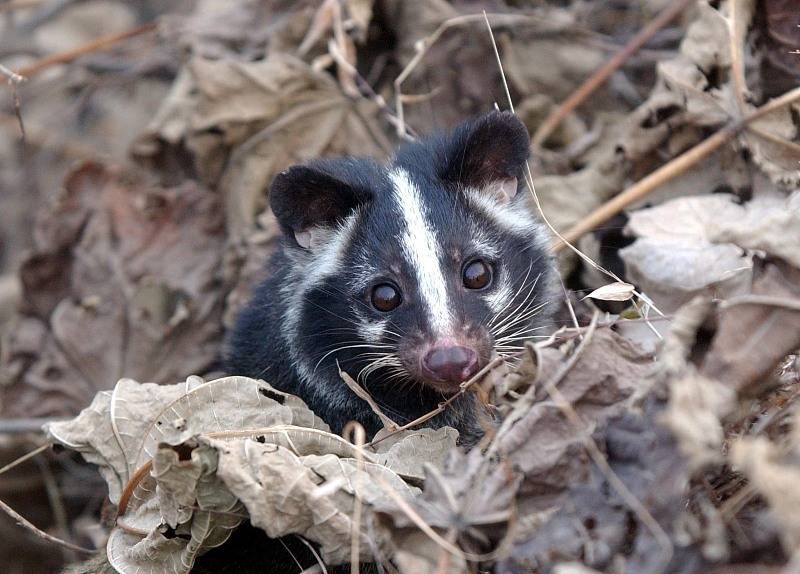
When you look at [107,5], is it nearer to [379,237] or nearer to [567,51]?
[567,51]

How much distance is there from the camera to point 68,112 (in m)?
9.24

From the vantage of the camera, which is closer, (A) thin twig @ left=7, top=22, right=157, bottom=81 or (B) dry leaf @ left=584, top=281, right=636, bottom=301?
(B) dry leaf @ left=584, top=281, right=636, bottom=301

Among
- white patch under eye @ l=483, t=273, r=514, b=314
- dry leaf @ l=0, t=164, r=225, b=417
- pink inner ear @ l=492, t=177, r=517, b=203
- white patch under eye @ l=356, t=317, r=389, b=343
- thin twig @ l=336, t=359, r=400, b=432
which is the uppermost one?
pink inner ear @ l=492, t=177, r=517, b=203

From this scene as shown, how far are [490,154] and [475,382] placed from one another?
1.30 meters

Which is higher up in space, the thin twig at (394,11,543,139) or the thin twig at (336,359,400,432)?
the thin twig at (394,11,543,139)

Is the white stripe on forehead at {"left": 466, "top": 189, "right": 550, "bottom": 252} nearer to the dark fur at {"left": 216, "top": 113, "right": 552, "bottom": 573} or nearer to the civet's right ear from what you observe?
the dark fur at {"left": 216, "top": 113, "right": 552, "bottom": 573}

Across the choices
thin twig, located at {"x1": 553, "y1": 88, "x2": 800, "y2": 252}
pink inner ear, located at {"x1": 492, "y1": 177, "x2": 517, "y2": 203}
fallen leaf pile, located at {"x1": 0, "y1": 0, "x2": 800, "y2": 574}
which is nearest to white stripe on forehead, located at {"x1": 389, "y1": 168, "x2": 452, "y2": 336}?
fallen leaf pile, located at {"x1": 0, "y1": 0, "x2": 800, "y2": 574}

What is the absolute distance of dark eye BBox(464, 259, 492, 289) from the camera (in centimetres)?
454

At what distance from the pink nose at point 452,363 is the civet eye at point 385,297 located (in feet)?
1.45

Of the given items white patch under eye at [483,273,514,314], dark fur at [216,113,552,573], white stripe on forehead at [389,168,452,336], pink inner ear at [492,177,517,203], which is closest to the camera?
white stripe on forehead at [389,168,452,336]

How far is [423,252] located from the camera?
14.6ft

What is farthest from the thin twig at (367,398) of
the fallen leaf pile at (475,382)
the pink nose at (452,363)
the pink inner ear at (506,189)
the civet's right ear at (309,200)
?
the pink inner ear at (506,189)

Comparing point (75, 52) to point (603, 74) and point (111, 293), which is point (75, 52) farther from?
point (603, 74)

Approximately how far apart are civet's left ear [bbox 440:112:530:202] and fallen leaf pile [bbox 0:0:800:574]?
39 cm
